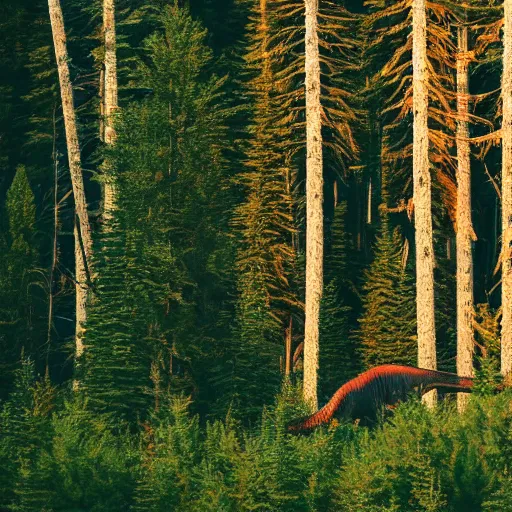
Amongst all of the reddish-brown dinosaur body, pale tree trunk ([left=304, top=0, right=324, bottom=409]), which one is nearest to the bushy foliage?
the reddish-brown dinosaur body

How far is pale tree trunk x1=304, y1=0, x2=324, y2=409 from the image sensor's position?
32188 mm

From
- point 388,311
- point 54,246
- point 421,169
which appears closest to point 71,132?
point 54,246

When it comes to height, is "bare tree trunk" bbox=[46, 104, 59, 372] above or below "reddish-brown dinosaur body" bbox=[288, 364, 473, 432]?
above

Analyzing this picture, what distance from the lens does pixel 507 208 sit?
84.8ft

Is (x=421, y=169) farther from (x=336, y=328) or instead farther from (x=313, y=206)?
(x=336, y=328)

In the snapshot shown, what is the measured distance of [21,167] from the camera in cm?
3781

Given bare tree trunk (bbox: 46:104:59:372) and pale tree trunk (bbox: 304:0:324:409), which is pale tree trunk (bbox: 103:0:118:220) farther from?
pale tree trunk (bbox: 304:0:324:409)

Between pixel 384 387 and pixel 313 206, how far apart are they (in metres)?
10.8

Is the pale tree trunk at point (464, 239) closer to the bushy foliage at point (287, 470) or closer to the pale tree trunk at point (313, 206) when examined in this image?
the pale tree trunk at point (313, 206)

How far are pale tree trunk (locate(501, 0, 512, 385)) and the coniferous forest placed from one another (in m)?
0.06

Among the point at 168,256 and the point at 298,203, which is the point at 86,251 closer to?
the point at 168,256

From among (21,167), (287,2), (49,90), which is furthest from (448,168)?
(49,90)

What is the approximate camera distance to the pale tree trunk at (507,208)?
25078mm

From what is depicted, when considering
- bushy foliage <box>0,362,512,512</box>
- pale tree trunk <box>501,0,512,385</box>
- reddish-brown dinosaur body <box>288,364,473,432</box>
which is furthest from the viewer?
pale tree trunk <box>501,0,512,385</box>
